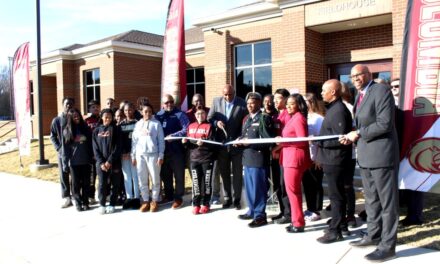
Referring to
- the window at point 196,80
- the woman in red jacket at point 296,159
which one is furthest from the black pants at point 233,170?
the window at point 196,80

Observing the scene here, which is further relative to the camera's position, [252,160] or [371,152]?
[252,160]

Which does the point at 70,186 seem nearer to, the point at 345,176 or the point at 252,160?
the point at 252,160

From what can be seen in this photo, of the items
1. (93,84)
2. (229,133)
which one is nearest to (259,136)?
(229,133)

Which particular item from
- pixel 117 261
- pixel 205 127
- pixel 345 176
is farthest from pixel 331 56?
pixel 117 261

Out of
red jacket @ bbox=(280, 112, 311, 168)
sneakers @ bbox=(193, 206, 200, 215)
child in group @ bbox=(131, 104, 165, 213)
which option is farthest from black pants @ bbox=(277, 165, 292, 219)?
child in group @ bbox=(131, 104, 165, 213)

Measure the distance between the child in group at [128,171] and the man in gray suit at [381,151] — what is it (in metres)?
4.14

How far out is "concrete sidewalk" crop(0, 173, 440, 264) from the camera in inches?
177

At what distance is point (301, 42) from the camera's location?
428 inches

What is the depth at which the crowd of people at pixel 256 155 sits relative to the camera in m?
4.30

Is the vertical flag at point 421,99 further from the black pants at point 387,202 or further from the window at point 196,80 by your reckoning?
the window at point 196,80

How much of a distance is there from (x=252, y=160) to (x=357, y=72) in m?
2.01

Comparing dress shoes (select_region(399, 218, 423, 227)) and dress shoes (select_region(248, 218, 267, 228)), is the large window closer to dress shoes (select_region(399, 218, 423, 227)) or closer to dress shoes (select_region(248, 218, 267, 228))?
dress shoes (select_region(248, 218, 267, 228))

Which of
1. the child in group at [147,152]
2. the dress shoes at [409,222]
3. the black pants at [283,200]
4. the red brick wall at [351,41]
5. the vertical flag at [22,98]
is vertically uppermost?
the red brick wall at [351,41]

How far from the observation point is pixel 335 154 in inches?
188
